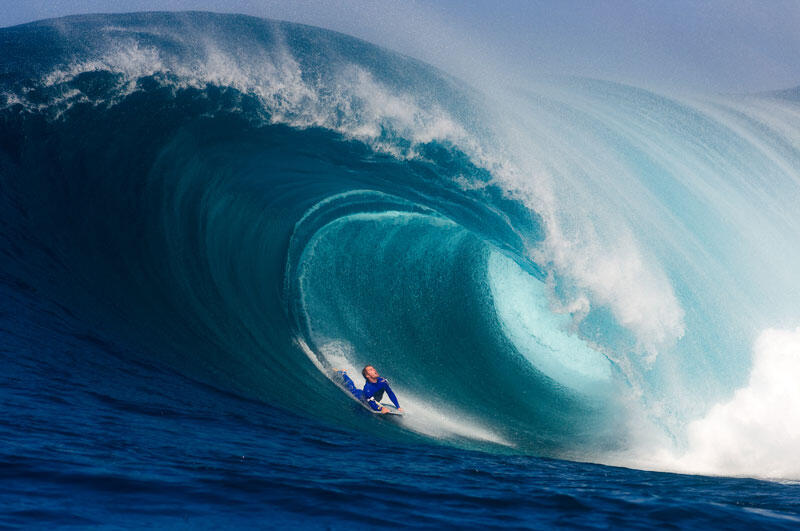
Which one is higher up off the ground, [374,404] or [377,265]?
[377,265]

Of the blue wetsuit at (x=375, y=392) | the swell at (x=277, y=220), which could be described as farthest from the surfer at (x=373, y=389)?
the swell at (x=277, y=220)

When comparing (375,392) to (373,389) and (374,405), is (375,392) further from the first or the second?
(374,405)

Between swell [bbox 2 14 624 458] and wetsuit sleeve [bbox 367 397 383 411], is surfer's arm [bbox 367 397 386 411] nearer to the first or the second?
wetsuit sleeve [bbox 367 397 383 411]

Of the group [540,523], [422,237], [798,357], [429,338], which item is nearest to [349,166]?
[422,237]

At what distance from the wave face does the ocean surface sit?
0.04 metres

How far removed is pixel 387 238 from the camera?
10.6 meters

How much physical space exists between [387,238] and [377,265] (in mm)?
472

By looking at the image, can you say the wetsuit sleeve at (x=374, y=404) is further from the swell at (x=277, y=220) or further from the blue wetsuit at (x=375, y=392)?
the swell at (x=277, y=220)

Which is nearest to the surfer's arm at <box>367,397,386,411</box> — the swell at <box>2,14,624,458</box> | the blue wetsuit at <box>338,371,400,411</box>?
the blue wetsuit at <box>338,371,400,411</box>

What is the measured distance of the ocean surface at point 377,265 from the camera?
611 centimetres

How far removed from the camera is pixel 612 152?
34.3 feet

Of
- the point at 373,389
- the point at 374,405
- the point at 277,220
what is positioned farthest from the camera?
the point at 277,220

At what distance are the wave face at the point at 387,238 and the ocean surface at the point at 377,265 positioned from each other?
0.13 feet

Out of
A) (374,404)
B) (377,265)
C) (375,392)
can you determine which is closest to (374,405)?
(374,404)
